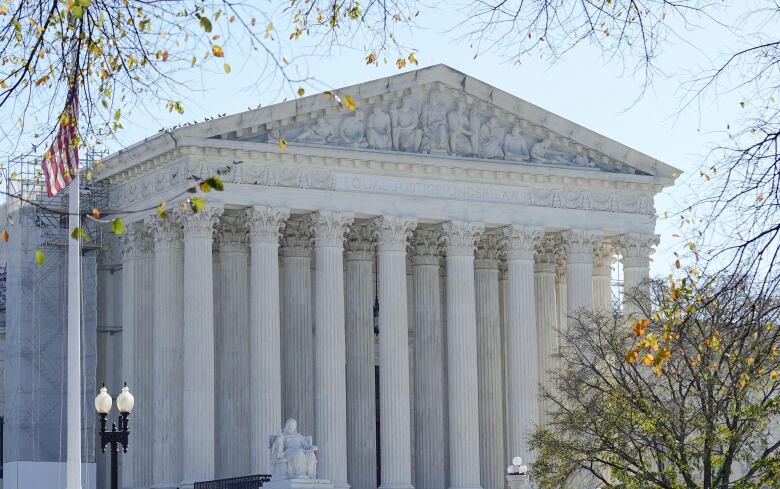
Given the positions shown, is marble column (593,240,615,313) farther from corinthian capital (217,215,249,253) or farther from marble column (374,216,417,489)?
corinthian capital (217,215,249,253)

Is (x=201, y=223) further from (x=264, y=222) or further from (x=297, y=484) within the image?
(x=297, y=484)

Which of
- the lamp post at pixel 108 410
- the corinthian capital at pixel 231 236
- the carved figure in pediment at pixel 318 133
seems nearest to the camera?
the lamp post at pixel 108 410

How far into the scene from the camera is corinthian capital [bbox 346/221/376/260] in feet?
244

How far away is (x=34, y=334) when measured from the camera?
73.6m

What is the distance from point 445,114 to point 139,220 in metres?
13.8

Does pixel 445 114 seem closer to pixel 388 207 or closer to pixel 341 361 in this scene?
pixel 388 207

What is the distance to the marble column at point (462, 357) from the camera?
7269 cm

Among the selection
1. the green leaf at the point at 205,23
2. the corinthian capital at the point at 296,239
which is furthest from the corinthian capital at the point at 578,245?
the green leaf at the point at 205,23

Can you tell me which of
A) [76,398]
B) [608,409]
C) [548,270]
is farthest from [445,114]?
[76,398]

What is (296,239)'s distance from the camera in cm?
7338

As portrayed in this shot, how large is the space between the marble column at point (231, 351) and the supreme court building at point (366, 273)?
0.08m

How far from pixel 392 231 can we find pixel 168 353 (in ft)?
35.1

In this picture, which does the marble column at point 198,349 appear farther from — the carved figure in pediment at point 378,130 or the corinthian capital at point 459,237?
the corinthian capital at point 459,237

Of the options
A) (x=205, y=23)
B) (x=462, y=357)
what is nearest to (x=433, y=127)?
(x=462, y=357)
